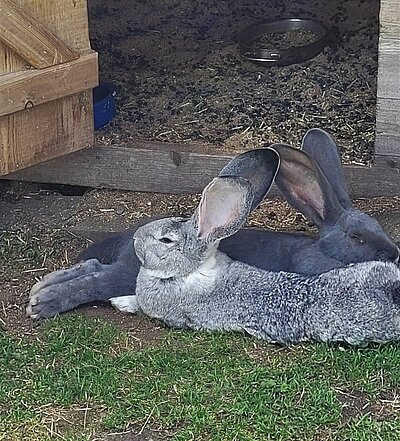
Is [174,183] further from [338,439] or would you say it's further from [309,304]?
[338,439]

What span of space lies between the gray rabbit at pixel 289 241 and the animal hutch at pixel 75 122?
1.95 feet

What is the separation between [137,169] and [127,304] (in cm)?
125

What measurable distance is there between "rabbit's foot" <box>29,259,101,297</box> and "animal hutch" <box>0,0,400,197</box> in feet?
1.96

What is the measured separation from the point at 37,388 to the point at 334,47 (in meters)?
4.09

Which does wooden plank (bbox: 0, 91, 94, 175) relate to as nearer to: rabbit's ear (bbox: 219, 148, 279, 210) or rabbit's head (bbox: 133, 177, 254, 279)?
rabbit's head (bbox: 133, 177, 254, 279)

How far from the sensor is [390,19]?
4480 millimetres

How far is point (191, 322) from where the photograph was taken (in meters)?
3.91

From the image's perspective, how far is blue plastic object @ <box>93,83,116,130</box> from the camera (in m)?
5.52

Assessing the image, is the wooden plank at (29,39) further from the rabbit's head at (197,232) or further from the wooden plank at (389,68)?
the wooden plank at (389,68)

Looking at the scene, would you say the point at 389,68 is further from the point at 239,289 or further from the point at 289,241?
the point at 239,289

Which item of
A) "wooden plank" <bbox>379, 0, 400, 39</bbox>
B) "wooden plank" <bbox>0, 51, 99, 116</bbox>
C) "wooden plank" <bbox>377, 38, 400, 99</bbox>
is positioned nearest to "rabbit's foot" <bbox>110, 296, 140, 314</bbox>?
"wooden plank" <bbox>0, 51, 99, 116</bbox>

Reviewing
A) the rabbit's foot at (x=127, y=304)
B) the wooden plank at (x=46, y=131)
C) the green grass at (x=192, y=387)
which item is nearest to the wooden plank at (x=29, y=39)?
the wooden plank at (x=46, y=131)

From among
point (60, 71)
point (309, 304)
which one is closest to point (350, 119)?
point (60, 71)

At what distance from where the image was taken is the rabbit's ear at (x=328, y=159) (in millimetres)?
4238
